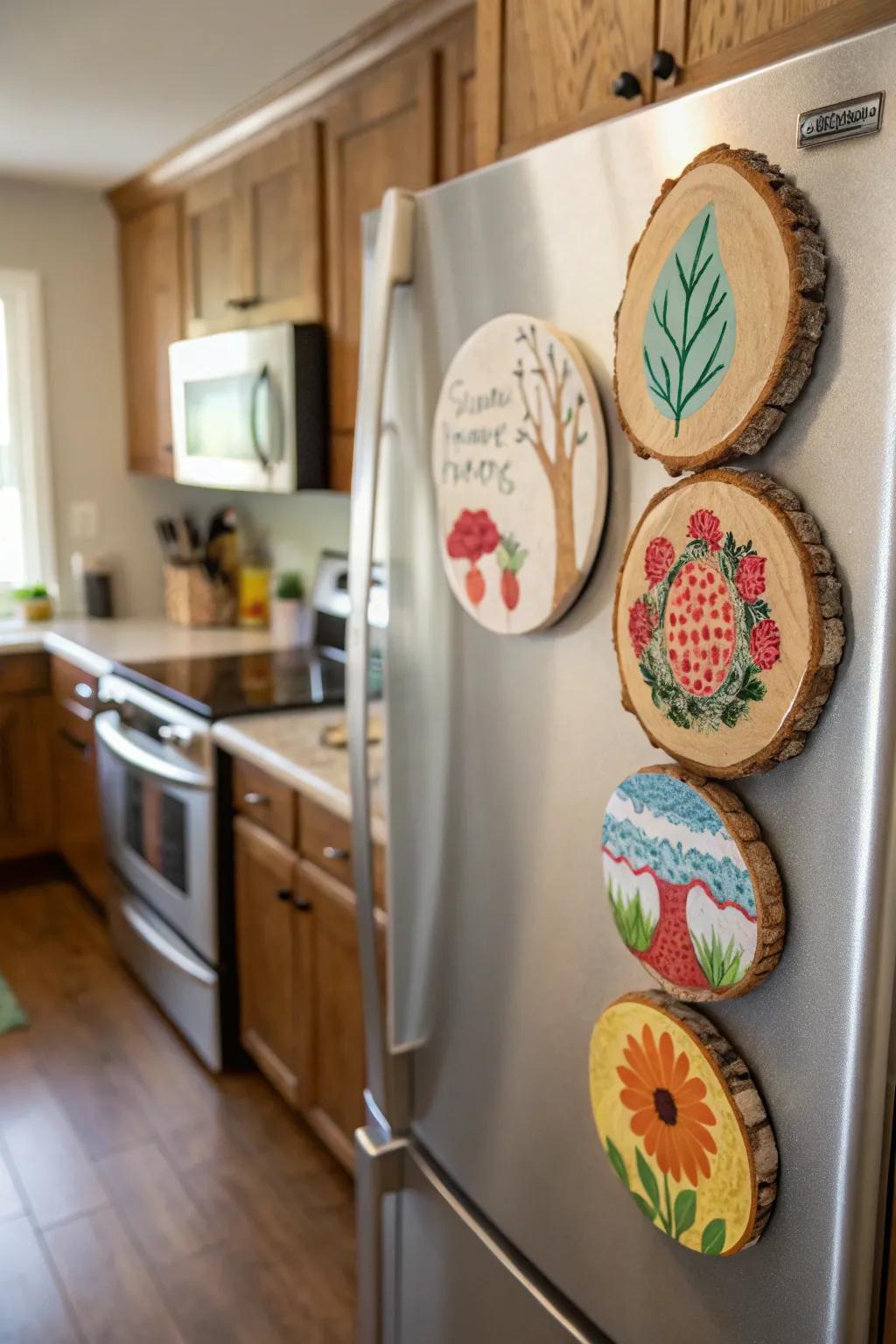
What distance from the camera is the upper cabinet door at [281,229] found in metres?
2.50

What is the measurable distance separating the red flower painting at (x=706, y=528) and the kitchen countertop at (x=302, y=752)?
3.58ft

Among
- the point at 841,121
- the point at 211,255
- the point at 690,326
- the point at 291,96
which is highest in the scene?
the point at 291,96

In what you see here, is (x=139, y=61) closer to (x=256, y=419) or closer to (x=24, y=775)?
(x=256, y=419)

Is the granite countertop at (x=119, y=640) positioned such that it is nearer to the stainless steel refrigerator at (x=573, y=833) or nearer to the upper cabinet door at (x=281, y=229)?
the upper cabinet door at (x=281, y=229)

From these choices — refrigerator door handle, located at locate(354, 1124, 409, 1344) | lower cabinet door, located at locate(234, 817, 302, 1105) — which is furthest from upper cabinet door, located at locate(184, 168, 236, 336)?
refrigerator door handle, located at locate(354, 1124, 409, 1344)

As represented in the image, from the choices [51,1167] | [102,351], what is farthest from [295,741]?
[102,351]

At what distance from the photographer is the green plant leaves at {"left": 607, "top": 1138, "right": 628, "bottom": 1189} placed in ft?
3.15

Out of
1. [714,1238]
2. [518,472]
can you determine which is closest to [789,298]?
[518,472]

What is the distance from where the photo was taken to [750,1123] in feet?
2.68

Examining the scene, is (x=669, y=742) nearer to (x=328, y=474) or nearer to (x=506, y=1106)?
(x=506, y=1106)

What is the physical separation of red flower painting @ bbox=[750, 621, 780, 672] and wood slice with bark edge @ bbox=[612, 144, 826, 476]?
0.12m

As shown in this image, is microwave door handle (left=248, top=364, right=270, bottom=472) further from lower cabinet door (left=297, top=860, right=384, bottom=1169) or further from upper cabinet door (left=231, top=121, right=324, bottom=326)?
lower cabinet door (left=297, top=860, right=384, bottom=1169)

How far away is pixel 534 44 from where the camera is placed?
3.71 ft

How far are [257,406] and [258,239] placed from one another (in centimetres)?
46
